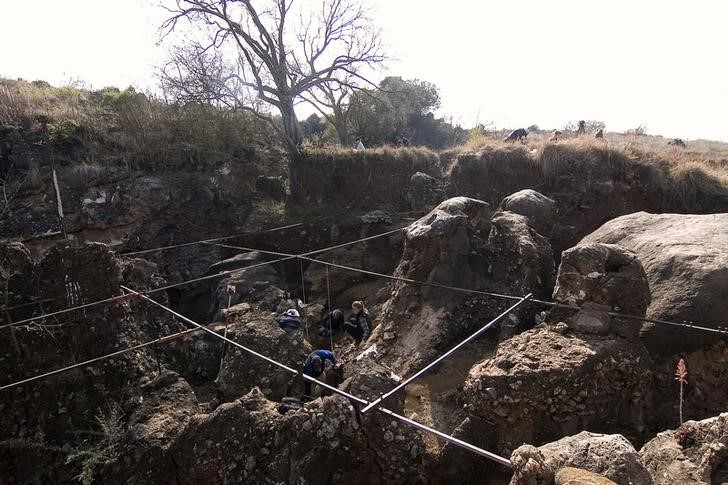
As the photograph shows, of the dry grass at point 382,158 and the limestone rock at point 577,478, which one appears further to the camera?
the dry grass at point 382,158

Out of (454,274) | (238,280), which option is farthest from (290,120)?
(454,274)

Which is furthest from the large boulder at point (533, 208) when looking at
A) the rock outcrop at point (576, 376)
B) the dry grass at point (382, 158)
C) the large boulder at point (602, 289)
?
the dry grass at point (382, 158)

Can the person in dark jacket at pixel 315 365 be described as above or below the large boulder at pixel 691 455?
below

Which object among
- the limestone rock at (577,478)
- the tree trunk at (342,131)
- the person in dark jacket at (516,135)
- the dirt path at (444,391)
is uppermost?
the tree trunk at (342,131)

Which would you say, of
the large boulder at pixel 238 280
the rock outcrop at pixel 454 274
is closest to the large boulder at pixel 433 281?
the rock outcrop at pixel 454 274

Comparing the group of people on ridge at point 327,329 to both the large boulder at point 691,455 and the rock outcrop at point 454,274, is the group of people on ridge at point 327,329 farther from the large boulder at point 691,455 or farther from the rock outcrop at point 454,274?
the large boulder at point 691,455

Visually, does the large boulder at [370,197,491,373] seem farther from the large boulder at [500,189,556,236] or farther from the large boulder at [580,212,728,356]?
the large boulder at [580,212,728,356]

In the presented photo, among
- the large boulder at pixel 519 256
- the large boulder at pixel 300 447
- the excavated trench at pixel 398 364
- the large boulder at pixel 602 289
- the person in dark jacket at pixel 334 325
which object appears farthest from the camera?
the person in dark jacket at pixel 334 325

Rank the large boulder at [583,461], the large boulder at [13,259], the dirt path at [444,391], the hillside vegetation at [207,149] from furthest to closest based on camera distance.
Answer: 1. the hillside vegetation at [207,149]
2. the large boulder at [13,259]
3. the dirt path at [444,391]
4. the large boulder at [583,461]

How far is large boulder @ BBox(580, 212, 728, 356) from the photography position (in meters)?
4.09

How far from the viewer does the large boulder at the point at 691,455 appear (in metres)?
2.10

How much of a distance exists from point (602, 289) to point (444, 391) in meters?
2.29

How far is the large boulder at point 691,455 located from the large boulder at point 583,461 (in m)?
0.23

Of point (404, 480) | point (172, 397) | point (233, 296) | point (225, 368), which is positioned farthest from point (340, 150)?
point (404, 480)
